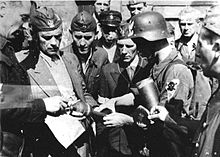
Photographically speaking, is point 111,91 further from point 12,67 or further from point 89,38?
point 12,67

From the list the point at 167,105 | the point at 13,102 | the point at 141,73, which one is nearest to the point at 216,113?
the point at 167,105

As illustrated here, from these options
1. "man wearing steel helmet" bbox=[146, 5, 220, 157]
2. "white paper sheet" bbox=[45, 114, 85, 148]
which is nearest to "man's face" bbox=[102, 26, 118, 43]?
"white paper sheet" bbox=[45, 114, 85, 148]

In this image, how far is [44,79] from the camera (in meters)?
6.31

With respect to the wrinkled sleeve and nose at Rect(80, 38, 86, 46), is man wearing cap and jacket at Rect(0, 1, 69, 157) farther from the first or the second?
nose at Rect(80, 38, 86, 46)

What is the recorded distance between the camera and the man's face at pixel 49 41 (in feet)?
21.1

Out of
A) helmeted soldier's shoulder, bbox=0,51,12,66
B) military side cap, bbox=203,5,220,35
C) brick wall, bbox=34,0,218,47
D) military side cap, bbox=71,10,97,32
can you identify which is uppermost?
military side cap, bbox=203,5,220,35

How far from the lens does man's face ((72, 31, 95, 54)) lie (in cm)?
791

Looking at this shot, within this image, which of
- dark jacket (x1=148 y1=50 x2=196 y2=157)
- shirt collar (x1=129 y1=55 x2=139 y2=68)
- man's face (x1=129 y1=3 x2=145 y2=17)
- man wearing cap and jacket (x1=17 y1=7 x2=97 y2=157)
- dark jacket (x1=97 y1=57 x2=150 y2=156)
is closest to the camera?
dark jacket (x1=148 y1=50 x2=196 y2=157)

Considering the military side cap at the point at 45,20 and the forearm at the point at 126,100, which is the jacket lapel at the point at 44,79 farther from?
the forearm at the point at 126,100

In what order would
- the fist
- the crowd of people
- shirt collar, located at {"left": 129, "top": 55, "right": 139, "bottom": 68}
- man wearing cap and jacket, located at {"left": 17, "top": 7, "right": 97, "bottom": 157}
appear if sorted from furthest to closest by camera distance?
shirt collar, located at {"left": 129, "top": 55, "right": 139, "bottom": 68} < man wearing cap and jacket, located at {"left": 17, "top": 7, "right": 97, "bottom": 157} < the fist < the crowd of people

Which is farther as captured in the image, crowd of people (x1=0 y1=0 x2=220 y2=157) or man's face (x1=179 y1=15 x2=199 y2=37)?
Result: man's face (x1=179 y1=15 x2=199 y2=37)

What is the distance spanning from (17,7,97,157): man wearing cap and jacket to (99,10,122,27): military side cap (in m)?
2.12

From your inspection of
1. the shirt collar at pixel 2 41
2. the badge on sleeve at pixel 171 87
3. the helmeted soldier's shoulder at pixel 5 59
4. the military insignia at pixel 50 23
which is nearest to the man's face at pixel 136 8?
the military insignia at pixel 50 23

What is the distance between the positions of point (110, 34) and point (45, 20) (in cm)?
246
